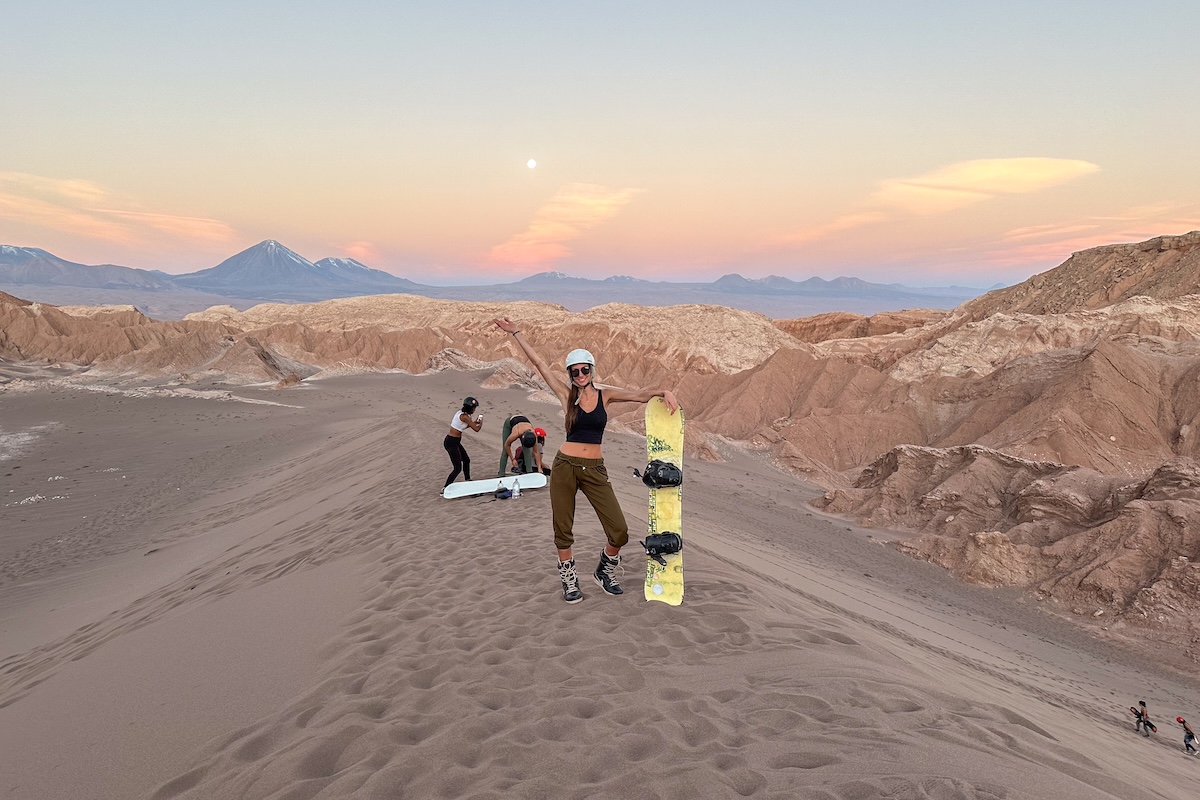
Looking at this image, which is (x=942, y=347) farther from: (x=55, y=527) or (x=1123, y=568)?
(x=55, y=527)

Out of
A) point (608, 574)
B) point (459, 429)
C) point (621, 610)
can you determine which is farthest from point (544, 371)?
point (459, 429)

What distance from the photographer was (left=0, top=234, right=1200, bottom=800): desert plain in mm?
3211

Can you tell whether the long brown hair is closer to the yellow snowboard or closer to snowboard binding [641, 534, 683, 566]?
the yellow snowboard

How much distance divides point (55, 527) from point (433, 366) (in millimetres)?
33008

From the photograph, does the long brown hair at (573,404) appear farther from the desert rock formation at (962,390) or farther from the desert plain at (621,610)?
the desert rock formation at (962,390)

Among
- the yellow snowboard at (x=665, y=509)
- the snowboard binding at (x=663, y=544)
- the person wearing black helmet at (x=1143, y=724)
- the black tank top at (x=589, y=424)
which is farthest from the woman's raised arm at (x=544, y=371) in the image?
the person wearing black helmet at (x=1143, y=724)

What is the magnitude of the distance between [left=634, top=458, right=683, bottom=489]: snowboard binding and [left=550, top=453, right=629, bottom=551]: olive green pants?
35cm

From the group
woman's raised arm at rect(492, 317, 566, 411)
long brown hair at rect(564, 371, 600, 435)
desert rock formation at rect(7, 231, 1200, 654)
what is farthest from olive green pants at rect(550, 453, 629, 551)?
desert rock formation at rect(7, 231, 1200, 654)

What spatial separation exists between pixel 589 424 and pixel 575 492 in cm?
61

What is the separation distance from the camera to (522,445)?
10375mm

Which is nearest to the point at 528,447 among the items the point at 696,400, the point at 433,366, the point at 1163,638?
the point at 1163,638

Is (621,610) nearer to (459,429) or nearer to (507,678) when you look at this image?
(507,678)

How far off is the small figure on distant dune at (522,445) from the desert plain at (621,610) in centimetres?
98

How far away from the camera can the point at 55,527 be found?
13227mm
